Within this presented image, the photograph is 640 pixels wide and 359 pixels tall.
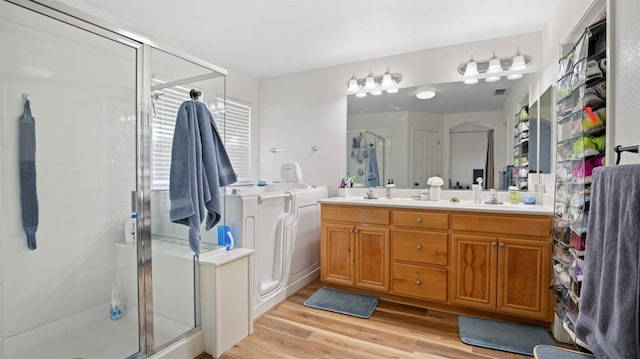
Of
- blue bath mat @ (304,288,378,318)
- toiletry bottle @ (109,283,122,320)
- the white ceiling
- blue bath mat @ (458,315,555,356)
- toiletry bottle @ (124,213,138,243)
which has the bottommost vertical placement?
blue bath mat @ (304,288,378,318)

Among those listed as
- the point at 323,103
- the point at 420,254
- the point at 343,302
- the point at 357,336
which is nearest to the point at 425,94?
the point at 323,103

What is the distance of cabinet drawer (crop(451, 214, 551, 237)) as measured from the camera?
206 centimetres

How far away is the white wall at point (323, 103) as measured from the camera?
2.96 m

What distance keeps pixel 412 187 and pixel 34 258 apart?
3.06 m

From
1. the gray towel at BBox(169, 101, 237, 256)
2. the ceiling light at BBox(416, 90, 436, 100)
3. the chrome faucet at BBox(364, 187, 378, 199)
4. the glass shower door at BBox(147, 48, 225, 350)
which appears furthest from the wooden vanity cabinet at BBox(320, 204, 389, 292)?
the ceiling light at BBox(416, 90, 436, 100)

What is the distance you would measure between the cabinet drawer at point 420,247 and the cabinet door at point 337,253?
431 millimetres

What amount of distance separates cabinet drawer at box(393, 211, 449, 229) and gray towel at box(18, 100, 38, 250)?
249 cm

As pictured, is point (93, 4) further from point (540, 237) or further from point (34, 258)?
point (540, 237)

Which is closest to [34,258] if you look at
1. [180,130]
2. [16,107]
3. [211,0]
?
[16,107]

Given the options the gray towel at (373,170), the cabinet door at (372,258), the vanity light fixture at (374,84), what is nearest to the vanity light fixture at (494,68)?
the vanity light fixture at (374,84)

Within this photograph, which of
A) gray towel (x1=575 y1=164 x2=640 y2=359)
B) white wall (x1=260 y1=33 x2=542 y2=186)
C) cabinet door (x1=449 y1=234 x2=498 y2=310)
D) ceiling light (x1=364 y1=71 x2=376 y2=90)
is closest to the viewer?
gray towel (x1=575 y1=164 x2=640 y2=359)

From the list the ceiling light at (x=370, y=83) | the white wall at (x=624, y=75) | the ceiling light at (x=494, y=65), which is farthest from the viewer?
the ceiling light at (x=370, y=83)

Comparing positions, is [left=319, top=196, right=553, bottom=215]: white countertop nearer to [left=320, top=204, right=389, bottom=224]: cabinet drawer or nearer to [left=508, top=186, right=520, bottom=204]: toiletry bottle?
[left=320, top=204, right=389, bottom=224]: cabinet drawer

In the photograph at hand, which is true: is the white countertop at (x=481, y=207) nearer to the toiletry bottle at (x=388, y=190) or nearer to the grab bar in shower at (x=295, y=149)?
the toiletry bottle at (x=388, y=190)
